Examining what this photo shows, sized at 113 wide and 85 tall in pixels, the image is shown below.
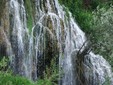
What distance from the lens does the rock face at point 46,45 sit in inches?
615

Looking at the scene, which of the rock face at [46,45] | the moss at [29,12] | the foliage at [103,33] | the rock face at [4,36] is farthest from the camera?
the foliage at [103,33]

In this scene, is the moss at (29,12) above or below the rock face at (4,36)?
above

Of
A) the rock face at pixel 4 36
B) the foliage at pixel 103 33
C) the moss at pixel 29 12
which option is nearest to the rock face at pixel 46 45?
the rock face at pixel 4 36

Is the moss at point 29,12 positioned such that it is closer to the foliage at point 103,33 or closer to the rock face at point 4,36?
the rock face at point 4,36

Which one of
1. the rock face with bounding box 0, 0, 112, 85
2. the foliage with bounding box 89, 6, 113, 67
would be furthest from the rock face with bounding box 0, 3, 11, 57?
the foliage with bounding box 89, 6, 113, 67

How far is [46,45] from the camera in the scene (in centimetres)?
1686

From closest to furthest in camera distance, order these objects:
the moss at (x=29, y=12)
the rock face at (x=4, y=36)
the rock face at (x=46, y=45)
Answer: the rock face at (x=4, y=36)
the rock face at (x=46, y=45)
the moss at (x=29, y=12)

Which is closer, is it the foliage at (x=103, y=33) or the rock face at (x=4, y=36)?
the rock face at (x=4, y=36)

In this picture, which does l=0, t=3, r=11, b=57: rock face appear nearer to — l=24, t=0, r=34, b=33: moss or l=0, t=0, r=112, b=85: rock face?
l=0, t=0, r=112, b=85: rock face

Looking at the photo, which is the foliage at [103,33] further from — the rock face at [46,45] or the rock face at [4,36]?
the rock face at [4,36]

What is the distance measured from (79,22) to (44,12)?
14.6 ft

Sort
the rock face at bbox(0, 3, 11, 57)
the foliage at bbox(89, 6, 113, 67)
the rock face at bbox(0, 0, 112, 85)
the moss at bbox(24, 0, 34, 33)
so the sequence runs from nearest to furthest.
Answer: the rock face at bbox(0, 3, 11, 57), the rock face at bbox(0, 0, 112, 85), the moss at bbox(24, 0, 34, 33), the foliage at bbox(89, 6, 113, 67)

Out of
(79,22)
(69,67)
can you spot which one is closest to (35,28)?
(69,67)

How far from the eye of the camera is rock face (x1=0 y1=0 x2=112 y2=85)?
15.6m
